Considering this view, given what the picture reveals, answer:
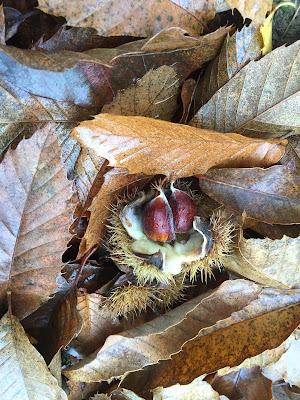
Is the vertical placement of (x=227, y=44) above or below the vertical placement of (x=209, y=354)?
above

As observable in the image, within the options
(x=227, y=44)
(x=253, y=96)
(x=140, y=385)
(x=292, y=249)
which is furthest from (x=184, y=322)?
(x=227, y=44)

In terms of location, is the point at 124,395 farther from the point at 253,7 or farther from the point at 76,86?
the point at 253,7

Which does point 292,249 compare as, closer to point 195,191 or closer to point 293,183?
point 293,183

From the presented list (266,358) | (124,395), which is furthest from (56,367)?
(266,358)

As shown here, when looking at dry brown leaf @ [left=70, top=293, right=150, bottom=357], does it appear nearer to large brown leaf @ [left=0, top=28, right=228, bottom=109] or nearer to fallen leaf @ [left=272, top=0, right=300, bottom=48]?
large brown leaf @ [left=0, top=28, right=228, bottom=109]

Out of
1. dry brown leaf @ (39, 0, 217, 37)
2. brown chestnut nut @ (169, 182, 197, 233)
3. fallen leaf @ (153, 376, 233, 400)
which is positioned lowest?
fallen leaf @ (153, 376, 233, 400)

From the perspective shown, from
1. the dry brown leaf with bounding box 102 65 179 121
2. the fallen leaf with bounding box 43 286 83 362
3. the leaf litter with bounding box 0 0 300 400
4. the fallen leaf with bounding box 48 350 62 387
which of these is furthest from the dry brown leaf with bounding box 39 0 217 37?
the fallen leaf with bounding box 48 350 62 387

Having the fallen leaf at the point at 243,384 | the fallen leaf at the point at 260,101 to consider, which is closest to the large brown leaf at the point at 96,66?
the fallen leaf at the point at 260,101
